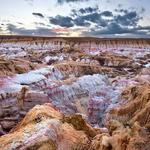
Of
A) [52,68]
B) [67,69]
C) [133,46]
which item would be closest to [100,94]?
[52,68]

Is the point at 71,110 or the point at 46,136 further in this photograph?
the point at 71,110

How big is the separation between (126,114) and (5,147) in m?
8.29

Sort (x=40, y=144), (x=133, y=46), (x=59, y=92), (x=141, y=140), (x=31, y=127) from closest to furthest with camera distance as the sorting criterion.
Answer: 1. (x=141, y=140)
2. (x=40, y=144)
3. (x=31, y=127)
4. (x=59, y=92)
5. (x=133, y=46)

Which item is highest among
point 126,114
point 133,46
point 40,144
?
point 40,144

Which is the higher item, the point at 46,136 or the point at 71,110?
the point at 46,136

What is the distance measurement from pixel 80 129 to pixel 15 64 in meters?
23.6

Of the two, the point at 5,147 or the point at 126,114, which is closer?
the point at 5,147

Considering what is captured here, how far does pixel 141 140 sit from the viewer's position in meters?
9.53

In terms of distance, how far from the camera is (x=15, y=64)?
3556cm

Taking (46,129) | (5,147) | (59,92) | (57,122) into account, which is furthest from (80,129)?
(59,92)

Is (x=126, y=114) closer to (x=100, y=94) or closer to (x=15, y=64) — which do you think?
(x=100, y=94)

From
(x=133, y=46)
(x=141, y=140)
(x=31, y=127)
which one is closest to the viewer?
(x=141, y=140)

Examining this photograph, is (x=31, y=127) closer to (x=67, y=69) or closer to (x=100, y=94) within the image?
(x=100, y=94)

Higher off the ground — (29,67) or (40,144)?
(40,144)
